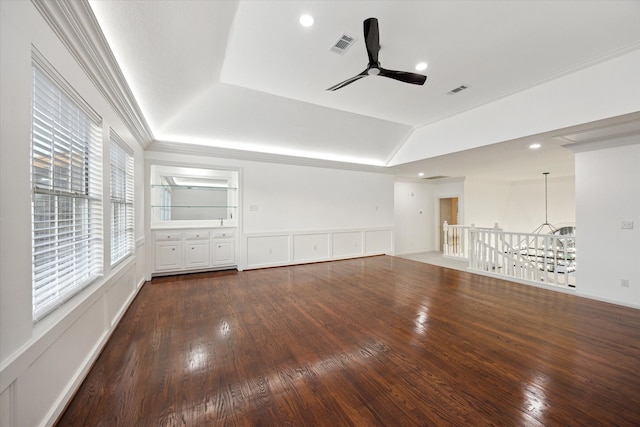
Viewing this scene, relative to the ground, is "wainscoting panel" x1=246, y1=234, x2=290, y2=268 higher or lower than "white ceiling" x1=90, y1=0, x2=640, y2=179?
lower

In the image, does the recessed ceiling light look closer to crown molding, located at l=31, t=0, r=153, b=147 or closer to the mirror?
crown molding, located at l=31, t=0, r=153, b=147

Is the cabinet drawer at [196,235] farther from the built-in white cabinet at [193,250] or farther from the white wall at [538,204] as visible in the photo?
the white wall at [538,204]

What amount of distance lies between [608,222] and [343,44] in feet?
14.8

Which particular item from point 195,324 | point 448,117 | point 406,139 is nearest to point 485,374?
point 195,324

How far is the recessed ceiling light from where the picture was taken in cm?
235

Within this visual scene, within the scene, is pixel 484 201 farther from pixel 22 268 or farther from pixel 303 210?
pixel 22 268

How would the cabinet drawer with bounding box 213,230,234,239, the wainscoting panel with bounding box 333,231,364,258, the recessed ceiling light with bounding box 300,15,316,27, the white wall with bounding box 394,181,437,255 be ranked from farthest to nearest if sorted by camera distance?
the white wall with bounding box 394,181,437,255
the wainscoting panel with bounding box 333,231,364,258
the cabinet drawer with bounding box 213,230,234,239
the recessed ceiling light with bounding box 300,15,316,27

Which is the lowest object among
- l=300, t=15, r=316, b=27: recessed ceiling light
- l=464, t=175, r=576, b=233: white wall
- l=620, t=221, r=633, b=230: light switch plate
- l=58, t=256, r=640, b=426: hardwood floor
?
l=58, t=256, r=640, b=426: hardwood floor

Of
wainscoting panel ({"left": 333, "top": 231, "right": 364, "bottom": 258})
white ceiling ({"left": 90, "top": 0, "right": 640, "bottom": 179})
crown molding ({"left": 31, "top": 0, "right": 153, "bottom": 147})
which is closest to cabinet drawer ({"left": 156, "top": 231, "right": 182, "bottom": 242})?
white ceiling ({"left": 90, "top": 0, "right": 640, "bottom": 179})

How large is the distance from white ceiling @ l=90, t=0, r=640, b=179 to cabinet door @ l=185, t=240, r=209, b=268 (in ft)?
6.63

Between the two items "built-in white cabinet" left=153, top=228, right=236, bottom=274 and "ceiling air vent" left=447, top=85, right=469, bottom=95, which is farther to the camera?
"built-in white cabinet" left=153, top=228, right=236, bottom=274

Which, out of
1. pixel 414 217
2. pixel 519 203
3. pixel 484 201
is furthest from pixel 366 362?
pixel 519 203

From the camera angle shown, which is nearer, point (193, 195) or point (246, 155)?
point (246, 155)

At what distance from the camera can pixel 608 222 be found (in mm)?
3666
